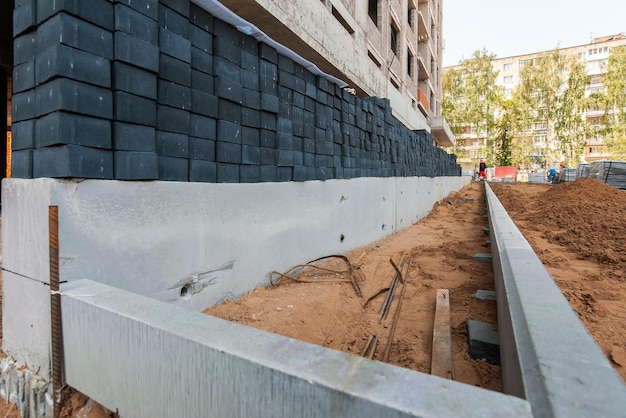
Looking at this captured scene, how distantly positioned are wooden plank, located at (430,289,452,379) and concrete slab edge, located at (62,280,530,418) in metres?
1.37

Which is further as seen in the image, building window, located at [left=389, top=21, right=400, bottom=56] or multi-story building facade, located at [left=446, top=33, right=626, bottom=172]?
multi-story building facade, located at [left=446, top=33, right=626, bottom=172]

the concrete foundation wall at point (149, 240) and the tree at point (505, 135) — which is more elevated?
the tree at point (505, 135)

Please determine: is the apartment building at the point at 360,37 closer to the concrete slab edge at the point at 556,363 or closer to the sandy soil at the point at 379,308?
the sandy soil at the point at 379,308

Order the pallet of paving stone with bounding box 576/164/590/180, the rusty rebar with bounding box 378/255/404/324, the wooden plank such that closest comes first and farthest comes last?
the wooden plank
the rusty rebar with bounding box 378/255/404/324
the pallet of paving stone with bounding box 576/164/590/180

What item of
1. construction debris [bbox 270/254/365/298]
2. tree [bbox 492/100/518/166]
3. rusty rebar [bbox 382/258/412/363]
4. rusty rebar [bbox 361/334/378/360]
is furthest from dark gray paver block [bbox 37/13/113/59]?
tree [bbox 492/100/518/166]

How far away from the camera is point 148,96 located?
2.30 metres

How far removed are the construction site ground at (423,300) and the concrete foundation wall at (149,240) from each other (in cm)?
31

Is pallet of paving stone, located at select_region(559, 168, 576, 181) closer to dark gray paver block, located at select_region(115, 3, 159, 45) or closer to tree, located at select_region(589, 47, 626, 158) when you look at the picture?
tree, located at select_region(589, 47, 626, 158)

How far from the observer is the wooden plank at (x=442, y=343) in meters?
2.22

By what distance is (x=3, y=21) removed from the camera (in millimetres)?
6055

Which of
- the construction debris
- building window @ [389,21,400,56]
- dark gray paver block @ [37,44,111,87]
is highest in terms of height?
building window @ [389,21,400,56]

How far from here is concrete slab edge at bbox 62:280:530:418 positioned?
915 millimetres

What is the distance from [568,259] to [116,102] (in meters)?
5.60

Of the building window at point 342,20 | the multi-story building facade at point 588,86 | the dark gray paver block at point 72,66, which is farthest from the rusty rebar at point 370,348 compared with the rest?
the multi-story building facade at point 588,86
